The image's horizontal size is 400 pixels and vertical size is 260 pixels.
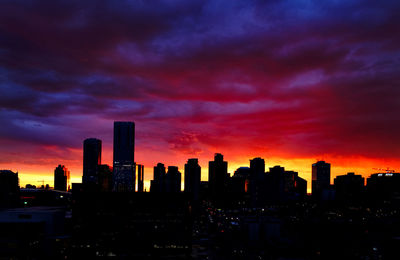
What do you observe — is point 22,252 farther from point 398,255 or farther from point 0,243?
point 398,255

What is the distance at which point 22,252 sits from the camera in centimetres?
19912

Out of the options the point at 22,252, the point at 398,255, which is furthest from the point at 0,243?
the point at 398,255

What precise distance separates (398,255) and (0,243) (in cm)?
18756

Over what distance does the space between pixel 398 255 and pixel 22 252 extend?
177m

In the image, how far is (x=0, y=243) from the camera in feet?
655

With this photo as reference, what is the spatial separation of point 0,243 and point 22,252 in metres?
11.8

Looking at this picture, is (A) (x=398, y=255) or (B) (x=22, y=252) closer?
(A) (x=398, y=255)

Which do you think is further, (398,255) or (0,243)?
(0,243)

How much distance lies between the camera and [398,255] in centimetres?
18175
